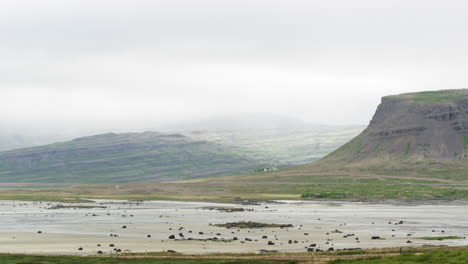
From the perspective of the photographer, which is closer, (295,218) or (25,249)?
(25,249)

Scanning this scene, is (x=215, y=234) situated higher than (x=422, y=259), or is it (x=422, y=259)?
(x=422, y=259)

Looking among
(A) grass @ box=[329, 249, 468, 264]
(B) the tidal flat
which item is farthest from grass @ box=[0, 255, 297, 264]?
(A) grass @ box=[329, 249, 468, 264]

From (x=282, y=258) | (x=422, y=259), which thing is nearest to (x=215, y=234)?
(x=282, y=258)

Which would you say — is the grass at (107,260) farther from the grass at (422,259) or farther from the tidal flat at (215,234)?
the grass at (422,259)

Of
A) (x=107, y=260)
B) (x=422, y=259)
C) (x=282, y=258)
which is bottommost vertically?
(x=282, y=258)

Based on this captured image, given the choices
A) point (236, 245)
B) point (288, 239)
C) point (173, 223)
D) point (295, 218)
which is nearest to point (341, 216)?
point (295, 218)

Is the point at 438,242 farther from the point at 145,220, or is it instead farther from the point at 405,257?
the point at 145,220

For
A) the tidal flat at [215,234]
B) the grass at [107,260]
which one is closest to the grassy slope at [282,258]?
the grass at [107,260]

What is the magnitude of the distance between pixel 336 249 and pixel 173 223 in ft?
167

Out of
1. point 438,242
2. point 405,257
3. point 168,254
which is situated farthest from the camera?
point 438,242

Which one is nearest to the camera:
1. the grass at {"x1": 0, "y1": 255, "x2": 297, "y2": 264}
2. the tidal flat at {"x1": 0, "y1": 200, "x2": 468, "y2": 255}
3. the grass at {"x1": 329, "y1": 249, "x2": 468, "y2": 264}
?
the grass at {"x1": 329, "y1": 249, "x2": 468, "y2": 264}

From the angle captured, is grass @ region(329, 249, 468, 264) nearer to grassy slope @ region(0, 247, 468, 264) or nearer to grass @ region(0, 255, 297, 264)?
grassy slope @ region(0, 247, 468, 264)

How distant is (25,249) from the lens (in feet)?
257

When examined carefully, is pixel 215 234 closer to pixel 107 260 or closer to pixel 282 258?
pixel 282 258
